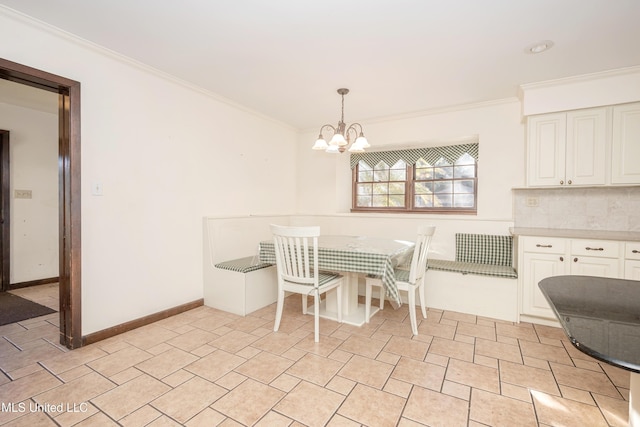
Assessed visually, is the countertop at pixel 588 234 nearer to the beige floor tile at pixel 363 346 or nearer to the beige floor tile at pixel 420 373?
the beige floor tile at pixel 420 373

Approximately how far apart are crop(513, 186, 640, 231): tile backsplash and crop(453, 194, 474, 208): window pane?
0.54 m

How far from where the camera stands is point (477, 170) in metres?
3.72

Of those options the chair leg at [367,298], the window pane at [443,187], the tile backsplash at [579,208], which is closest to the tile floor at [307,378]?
the chair leg at [367,298]

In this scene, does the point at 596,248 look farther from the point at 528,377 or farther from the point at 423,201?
the point at 423,201

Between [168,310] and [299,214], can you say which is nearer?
[168,310]

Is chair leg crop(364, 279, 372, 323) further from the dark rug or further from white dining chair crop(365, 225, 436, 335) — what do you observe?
the dark rug

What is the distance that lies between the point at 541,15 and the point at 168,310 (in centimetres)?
376

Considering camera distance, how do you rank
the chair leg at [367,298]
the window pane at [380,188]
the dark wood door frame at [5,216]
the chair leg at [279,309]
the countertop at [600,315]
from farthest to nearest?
1. the window pane at [380,188]
2. the dark wood door frame at [5,216]
3. the chair leg at [367,298]
4. the chair leg at [279,309]
5. the countertop at [600,315]

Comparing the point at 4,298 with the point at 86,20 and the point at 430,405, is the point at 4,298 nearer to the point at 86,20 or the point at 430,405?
the point at 86,20

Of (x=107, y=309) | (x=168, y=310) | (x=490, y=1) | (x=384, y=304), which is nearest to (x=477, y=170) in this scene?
(x=384, y=304)

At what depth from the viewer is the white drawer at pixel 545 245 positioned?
2672 millimetres

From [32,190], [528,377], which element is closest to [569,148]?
[528,377]

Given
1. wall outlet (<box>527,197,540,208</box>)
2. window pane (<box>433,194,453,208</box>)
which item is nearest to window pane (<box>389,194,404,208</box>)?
window pane (<box>433,194,453,208</box>)

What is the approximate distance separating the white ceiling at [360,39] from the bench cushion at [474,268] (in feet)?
6.02
